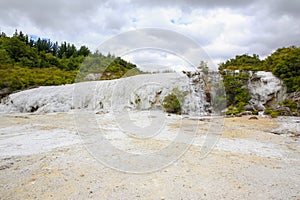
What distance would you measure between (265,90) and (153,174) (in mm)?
11032

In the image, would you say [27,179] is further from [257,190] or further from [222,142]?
[222,142]

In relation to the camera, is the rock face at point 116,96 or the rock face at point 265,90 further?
the rock face at point 265,90

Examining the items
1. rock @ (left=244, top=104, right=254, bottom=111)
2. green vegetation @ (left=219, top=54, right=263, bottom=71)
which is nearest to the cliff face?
rock @ (left=244, top=104, right=254, bottom=111)

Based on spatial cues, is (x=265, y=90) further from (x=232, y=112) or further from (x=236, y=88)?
(x=232, y=112)

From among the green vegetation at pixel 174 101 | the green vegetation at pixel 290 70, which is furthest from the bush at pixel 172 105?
the green vegetation at pixel 290 70

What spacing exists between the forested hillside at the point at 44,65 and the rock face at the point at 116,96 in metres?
1.07

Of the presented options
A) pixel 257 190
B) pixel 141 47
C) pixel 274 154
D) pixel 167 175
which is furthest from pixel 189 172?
pixel 141 47

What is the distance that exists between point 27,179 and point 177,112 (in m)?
8.25

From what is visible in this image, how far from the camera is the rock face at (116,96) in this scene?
36.7ft

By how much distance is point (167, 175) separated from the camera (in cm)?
279

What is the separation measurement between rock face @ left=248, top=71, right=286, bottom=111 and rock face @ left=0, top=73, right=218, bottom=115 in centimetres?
290

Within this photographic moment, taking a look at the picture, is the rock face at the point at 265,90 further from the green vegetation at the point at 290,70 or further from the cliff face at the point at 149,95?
the green vegetation at the point at 290,70

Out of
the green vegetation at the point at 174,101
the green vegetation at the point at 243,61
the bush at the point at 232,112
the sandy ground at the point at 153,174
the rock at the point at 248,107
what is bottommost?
the sandy ground at the point at 153,174

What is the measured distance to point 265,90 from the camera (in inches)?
458
